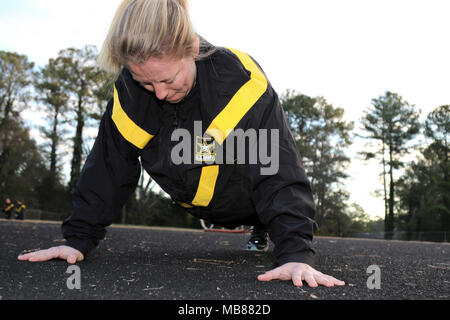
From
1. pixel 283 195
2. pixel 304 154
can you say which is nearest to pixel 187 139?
pixel 283 195

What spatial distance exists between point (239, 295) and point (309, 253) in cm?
45

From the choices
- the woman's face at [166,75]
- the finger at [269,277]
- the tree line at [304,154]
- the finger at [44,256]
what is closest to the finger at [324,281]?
the finger at [269,277]

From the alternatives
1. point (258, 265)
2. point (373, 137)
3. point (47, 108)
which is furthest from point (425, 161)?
point (258, 265)

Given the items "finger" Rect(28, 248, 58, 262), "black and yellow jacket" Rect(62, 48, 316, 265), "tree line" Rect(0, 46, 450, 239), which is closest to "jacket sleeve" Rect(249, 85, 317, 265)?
"black and yellow jacket" Rect(62, 48, 316, 265)

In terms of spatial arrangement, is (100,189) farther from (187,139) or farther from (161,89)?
(161,89)

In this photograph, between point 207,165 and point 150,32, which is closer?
point 150,32

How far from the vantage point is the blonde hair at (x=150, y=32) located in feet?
5.34

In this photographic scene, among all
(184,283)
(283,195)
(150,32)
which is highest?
(150,32)

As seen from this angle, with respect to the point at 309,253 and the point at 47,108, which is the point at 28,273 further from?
the point at 47,108

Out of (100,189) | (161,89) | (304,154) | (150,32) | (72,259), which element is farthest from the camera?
(304,154)

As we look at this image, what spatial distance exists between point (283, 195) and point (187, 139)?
0.63m

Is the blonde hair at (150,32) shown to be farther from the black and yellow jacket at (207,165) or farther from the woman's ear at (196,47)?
the black and yellow jacket at (207,165)

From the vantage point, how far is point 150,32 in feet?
5.33

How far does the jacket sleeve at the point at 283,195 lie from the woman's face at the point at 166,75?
0.40m
